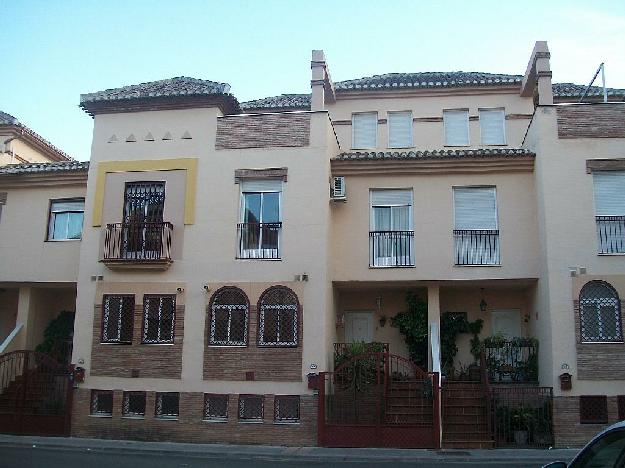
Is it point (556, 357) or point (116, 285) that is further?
point (116, 285)

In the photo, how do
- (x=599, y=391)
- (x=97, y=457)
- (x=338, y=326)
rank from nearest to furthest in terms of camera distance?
1. (x=97, y=457)
2. (x=599, y=391)
3. (x=338, y=326)

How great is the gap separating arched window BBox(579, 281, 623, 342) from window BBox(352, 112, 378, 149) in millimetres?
9787

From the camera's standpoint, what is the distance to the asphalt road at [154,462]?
13.6 metres

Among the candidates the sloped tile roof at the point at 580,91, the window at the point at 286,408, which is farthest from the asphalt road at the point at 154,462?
the sloped tile roof at the point at 580,91

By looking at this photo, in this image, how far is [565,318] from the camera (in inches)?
665

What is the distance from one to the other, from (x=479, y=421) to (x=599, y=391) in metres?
3.12

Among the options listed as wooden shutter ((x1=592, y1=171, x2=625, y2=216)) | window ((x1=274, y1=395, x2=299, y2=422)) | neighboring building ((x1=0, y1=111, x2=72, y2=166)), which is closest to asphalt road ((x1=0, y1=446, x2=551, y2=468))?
window ((x1=274, y1=395, x2=299, y2=422))

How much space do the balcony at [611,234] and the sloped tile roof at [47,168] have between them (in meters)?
15.2

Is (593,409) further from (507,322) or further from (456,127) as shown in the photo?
(456,127)

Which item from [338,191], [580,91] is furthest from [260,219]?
[580,91]

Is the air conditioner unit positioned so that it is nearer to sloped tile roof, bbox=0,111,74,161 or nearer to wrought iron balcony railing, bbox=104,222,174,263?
wrought iron balcony railing, bbox=104,222,174,263

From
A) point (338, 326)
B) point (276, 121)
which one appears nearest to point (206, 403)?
point (338, 326)

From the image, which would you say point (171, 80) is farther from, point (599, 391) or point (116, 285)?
point (599, 391)

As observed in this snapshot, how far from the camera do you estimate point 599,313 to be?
17062 mm
